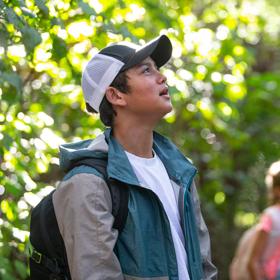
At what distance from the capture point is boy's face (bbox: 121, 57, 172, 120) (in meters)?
3.24

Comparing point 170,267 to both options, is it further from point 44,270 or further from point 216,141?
point 216,141

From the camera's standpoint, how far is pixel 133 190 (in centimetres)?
299

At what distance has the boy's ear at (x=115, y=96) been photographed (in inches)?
130

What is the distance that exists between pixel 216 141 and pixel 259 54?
2.40 metres

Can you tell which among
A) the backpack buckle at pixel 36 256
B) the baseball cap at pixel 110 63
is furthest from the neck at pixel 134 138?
the backpack buckle at pixel 36 256

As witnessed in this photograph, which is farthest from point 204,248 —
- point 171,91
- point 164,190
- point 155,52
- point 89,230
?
point 171,91

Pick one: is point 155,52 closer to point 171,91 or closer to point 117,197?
point 117,197

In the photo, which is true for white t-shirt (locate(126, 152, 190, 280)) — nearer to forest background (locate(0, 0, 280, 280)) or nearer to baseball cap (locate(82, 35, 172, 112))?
baseball cap (locate(82, 35, 172, 112))

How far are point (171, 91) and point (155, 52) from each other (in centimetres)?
170

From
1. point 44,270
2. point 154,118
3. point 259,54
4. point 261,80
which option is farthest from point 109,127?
point 259,54

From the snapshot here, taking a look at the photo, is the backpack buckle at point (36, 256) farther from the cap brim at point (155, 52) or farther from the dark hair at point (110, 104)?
the cap brim at point (155, 52)

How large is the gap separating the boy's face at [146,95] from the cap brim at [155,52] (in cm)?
3

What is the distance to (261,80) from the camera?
990 cm

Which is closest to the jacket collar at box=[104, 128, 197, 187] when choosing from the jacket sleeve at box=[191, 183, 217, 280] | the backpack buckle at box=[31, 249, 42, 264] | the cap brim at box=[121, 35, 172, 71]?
the jacket sleeve at box=[191, 183, 217, 280]
